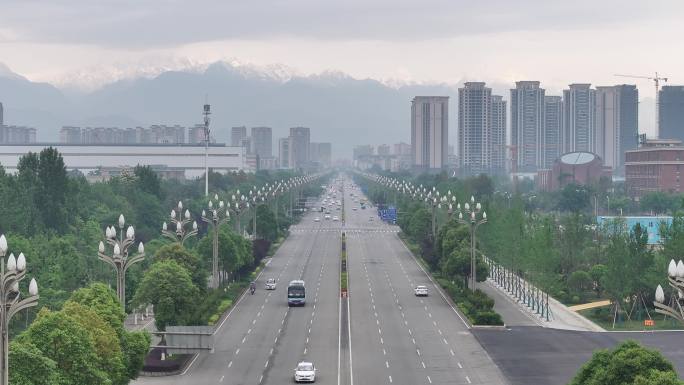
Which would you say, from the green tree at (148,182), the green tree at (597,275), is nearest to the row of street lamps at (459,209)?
the green tree at (597,275)

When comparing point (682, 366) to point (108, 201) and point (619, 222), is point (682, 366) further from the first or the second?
point (108, 201)

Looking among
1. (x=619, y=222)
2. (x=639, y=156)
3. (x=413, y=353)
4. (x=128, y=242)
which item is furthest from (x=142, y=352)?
(x=639, y=156)

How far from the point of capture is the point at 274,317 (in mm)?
63250

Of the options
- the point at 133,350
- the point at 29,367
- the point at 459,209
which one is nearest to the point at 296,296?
the point at 459,209

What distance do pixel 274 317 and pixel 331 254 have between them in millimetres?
41866

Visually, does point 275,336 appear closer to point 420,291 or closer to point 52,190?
point 420,291

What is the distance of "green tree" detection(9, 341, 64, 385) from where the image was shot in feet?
95.4

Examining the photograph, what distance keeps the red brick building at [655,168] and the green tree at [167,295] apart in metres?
128

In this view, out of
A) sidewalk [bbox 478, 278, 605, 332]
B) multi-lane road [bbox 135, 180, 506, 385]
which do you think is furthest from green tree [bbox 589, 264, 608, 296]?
multi-lane road [bbox 135, 180, 506, 385]

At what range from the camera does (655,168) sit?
576 feet

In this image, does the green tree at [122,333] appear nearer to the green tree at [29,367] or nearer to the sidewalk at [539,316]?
the green tree at [29,367]

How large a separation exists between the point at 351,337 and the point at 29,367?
27.1 metres

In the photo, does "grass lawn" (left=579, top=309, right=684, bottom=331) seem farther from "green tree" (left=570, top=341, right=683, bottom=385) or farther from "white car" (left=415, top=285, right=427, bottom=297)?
"green tree" (left=570, top=341, right=683, bottom=385)

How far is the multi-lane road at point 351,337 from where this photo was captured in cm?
4481
